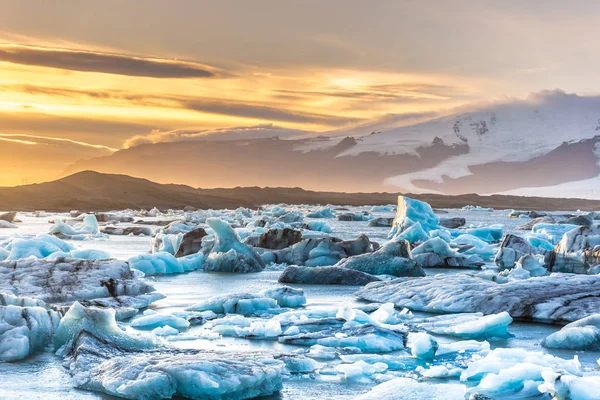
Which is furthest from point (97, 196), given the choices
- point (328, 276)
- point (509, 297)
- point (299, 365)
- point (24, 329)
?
point (299, 365)

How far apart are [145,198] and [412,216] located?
2314 inches

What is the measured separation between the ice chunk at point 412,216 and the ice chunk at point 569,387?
70.4ft

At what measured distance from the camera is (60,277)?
12.8 m

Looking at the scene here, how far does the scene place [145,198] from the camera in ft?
280

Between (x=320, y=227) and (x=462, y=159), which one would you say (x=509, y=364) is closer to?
(x=320, y=227)

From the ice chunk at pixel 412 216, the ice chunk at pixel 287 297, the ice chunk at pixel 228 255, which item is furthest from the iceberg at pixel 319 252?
the ice chunk at pixel 412 216

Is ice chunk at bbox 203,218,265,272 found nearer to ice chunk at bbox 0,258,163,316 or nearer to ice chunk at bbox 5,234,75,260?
ice chunk at bbox 5,234,75,260

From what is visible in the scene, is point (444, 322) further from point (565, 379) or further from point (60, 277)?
point (60, 277)

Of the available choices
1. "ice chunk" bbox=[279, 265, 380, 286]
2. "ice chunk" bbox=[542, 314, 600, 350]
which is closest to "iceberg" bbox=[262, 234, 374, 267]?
"ice chunk" bbox=[279, 265, 380, 286]

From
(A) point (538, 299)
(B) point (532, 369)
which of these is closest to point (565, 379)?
(B) point (532, 369)

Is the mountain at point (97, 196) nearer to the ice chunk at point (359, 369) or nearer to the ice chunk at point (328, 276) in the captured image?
the ice chunk at point (328, 276)

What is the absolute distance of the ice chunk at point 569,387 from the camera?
666 centimetres

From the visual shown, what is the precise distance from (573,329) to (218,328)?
14.2 feet

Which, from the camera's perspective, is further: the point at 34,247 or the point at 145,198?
the point at 145,198
